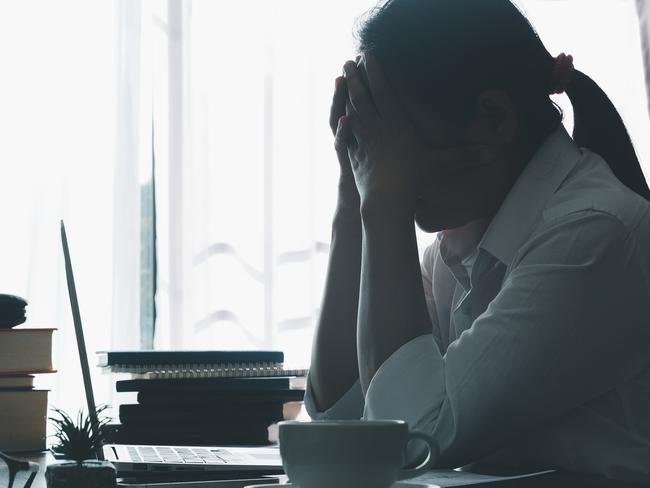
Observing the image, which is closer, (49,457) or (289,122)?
(49,457)

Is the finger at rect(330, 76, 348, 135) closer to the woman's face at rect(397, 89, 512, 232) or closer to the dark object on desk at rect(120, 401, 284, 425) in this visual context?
the woman's face at rect(397, 89, 512, 232)

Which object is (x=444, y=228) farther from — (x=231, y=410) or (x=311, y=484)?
(x=311, y=484)

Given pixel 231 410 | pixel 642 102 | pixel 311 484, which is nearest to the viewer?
pixel 311 484

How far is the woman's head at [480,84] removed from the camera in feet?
3.25

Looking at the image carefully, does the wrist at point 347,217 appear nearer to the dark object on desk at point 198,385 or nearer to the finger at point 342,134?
the finger at point 342,134

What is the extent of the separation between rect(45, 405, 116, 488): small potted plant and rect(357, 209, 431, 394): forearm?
390 mm

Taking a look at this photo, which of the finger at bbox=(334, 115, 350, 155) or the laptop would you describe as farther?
the finger at bbox=(334, 115, 350, 155)

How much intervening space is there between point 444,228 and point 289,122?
4.94 feet

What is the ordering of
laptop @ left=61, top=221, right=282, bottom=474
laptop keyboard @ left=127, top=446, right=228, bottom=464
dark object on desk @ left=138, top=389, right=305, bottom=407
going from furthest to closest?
dark object on desk @ left=138, top=389, right=305, bottom=407, laptop keyboard @ left=127, top=446, right=228, bottom=464, laptop @ left=61, top=221, right=282, bottom=474

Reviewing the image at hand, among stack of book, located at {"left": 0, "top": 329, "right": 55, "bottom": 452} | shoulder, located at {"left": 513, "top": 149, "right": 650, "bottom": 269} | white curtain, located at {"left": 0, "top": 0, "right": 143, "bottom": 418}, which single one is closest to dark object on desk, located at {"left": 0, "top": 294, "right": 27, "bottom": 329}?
stack of book, located at {"left": 0, "top": 329, "right": 55, "bottom": 452}

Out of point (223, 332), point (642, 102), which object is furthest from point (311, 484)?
point (642, 102)

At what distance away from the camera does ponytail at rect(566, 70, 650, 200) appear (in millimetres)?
1037

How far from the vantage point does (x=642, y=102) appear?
2766 millimetres

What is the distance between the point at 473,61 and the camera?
992 millimetres
